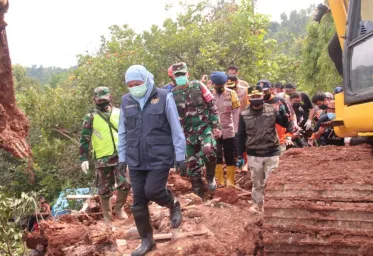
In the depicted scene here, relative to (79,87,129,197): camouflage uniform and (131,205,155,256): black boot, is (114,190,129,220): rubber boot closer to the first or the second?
(79,87,129,197): camouflage uniform

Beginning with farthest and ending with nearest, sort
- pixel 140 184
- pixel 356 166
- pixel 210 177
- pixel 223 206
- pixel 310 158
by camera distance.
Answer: pixel 210 177
pixel 223 206
pixel 140 184
pixel 310 158
pixel 356 166

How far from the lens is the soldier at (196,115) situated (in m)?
7.05

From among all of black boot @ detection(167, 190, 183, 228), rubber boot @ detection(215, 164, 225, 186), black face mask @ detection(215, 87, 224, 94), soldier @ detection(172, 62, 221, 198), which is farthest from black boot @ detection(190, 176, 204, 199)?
black boot @ detection(167, 190, 183, 228)

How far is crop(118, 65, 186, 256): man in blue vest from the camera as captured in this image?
482 cm

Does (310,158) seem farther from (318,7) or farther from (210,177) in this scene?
(210,177)

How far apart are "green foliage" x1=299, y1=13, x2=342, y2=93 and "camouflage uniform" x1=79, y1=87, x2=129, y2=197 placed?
562 inches

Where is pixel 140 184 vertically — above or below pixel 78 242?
above

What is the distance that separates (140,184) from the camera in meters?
4.95

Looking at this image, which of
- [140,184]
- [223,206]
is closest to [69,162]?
[223,206]

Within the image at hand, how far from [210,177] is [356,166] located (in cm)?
446

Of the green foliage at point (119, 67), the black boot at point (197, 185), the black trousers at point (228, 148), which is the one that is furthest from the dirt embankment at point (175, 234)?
the green foliage at point (119, 67)

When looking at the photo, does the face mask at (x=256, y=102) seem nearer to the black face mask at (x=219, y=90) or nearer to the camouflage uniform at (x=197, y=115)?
the camouflage uniform at (x=197, y=115)

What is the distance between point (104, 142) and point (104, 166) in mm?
341

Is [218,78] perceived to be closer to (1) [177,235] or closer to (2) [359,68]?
(1) [177,235]
